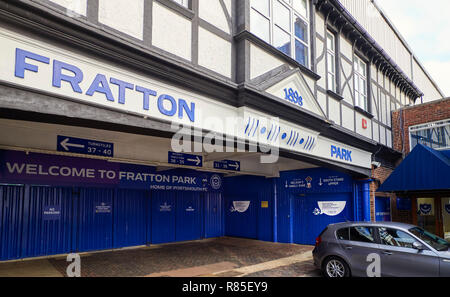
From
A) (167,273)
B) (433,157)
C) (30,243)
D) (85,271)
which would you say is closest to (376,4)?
(433,157)

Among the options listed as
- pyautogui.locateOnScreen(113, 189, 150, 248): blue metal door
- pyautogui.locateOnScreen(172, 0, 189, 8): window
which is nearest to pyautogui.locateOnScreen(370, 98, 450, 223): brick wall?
pyautogui.locateOnScreen(113, 189, 150, 248): blue metal door

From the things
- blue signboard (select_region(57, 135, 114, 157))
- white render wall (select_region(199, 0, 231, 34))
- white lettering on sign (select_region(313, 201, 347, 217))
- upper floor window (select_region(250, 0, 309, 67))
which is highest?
upper floor window (select_region(250, 0, 309, 67))

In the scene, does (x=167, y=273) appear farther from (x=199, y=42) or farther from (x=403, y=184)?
(x=403, y=184)

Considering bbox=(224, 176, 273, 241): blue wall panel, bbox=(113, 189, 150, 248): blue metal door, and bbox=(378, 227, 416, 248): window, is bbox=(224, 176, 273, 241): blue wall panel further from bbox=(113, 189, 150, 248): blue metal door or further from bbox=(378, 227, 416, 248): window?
bbox=(378, 227, 416, 248): window

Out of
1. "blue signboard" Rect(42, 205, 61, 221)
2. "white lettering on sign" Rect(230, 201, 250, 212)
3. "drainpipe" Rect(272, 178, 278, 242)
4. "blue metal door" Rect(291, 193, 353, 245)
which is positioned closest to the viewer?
"blue signboard" Rect(42, 205, 61, 221)

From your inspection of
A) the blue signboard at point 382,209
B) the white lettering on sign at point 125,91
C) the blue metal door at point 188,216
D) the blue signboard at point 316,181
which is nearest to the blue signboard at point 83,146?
the white lettering on sign at point 125,91

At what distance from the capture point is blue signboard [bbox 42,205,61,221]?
969 cm

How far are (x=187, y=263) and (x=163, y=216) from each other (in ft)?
12.1

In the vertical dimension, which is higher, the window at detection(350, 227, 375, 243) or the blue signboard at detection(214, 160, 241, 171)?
the blue signboard at detection(214, 160, 241, 171)

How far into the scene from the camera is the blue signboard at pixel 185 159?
9.91 metres

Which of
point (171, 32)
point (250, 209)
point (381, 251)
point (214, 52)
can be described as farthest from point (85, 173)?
point (381, 251)

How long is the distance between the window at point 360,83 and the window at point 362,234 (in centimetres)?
624

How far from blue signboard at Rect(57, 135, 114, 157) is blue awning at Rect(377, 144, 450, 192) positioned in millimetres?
9085

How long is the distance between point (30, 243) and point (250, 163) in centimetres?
774
